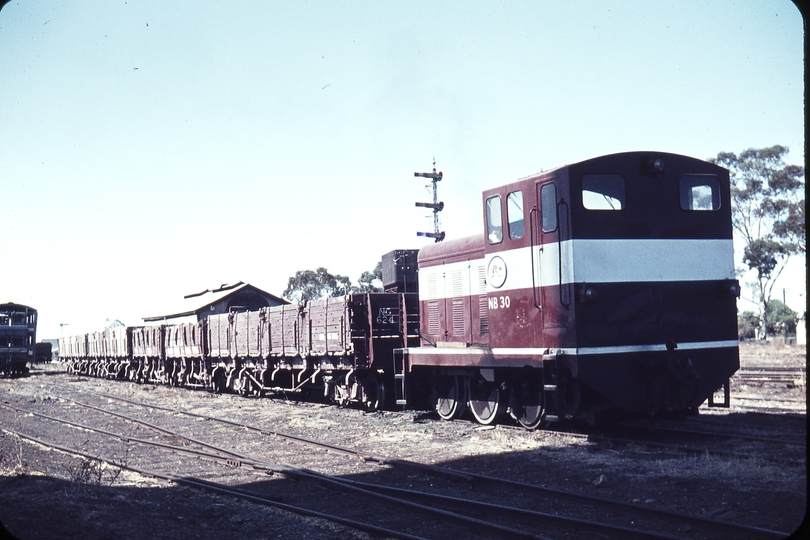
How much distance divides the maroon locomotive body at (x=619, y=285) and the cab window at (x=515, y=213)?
0.03 metres

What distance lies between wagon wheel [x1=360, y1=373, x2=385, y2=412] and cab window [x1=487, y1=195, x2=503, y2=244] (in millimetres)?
5864

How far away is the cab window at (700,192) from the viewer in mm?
10289

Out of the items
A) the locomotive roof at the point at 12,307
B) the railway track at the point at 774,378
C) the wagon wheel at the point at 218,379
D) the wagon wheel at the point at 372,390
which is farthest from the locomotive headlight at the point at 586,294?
the locomotive roof at the point at 12,307

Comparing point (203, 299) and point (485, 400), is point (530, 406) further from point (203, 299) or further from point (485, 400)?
point (203, 299)

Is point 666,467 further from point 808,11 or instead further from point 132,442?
point 132,442

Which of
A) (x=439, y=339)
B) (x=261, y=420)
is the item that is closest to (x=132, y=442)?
(x=261, y=420)

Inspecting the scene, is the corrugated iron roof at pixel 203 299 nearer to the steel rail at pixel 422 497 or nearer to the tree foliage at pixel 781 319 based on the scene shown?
the steel rail at pixel 422 497

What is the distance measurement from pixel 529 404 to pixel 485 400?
112 centimetres

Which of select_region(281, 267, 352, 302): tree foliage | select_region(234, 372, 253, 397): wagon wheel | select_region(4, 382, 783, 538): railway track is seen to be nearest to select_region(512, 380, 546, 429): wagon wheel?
select_region(4, 382, 783, 538): railway track

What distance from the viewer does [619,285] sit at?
9.69m

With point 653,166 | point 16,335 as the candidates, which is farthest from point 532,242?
point 16,335

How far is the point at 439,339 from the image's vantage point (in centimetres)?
1358

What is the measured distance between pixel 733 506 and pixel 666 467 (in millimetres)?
1727

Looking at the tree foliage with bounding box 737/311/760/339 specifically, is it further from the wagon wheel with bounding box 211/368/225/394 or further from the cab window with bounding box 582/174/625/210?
the cab window with bounding box 582/174/625/210
